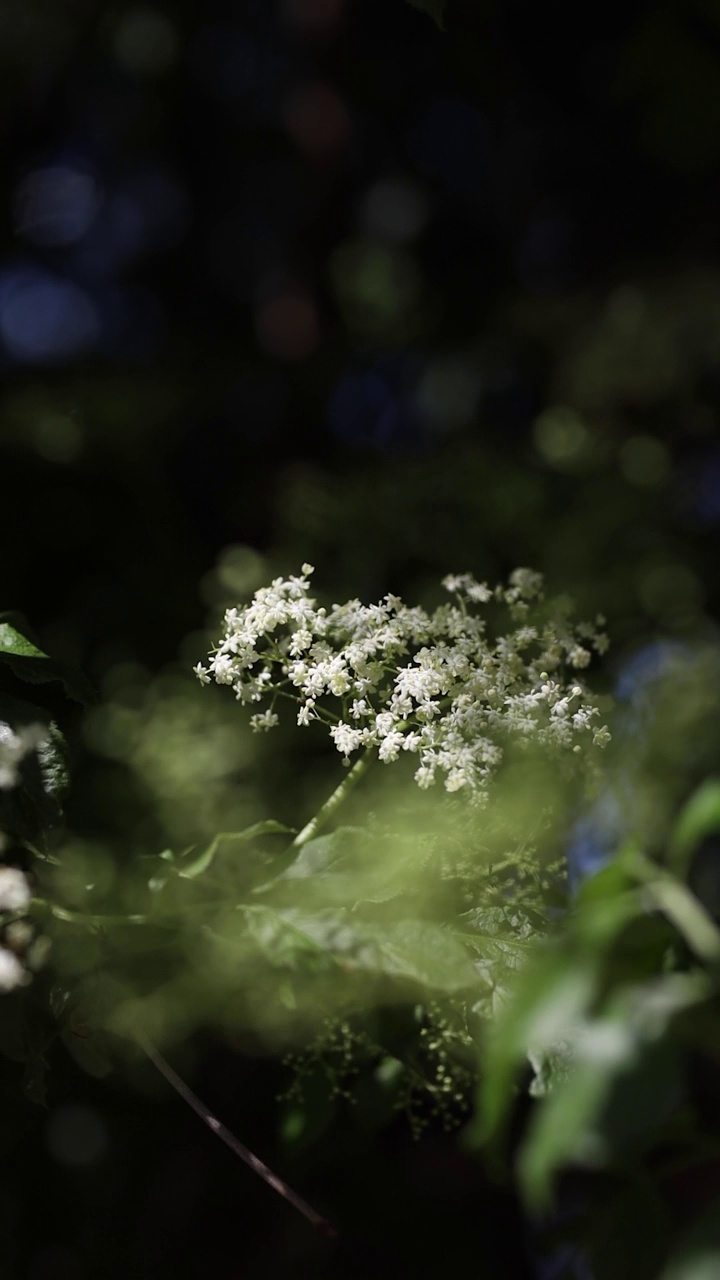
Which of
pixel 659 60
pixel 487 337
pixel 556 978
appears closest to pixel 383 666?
pixel 556 978

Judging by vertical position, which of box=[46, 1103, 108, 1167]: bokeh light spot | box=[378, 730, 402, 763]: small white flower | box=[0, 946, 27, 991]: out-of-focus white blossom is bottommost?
box=[46, 1103, 108, 1167]: bokeh light spot

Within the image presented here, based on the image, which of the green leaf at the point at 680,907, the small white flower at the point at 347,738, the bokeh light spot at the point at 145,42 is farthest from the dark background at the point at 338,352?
the green leaf at the point at 680,907

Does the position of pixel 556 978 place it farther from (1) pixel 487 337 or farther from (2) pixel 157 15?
(2) pixel 157 15

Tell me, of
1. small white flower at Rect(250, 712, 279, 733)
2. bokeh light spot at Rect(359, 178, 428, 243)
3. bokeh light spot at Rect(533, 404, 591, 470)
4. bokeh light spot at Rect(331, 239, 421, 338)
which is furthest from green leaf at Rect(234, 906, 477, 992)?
bokeh light spot at Rect(359, 178, 428, 243)

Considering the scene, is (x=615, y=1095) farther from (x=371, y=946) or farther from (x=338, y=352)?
(x=338, y=352)

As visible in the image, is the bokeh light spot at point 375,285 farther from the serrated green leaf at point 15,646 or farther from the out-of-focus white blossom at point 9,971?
the out-of-focus white blossom at point 9,971

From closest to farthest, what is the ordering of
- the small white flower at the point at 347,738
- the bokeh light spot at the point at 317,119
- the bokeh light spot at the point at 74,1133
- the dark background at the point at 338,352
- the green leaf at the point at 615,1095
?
the green leaf at the point at 615,1095
the small white flower at the point at 347,738
the bokeh light spot at the point at 74,1133
the dark background at the point at 338,352
the bokeh light spot at the point at 317,119

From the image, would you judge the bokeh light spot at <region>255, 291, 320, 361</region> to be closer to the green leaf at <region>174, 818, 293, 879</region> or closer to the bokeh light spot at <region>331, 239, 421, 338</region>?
the bokeh light spot at <region>331, 239, 421, 338</region>
